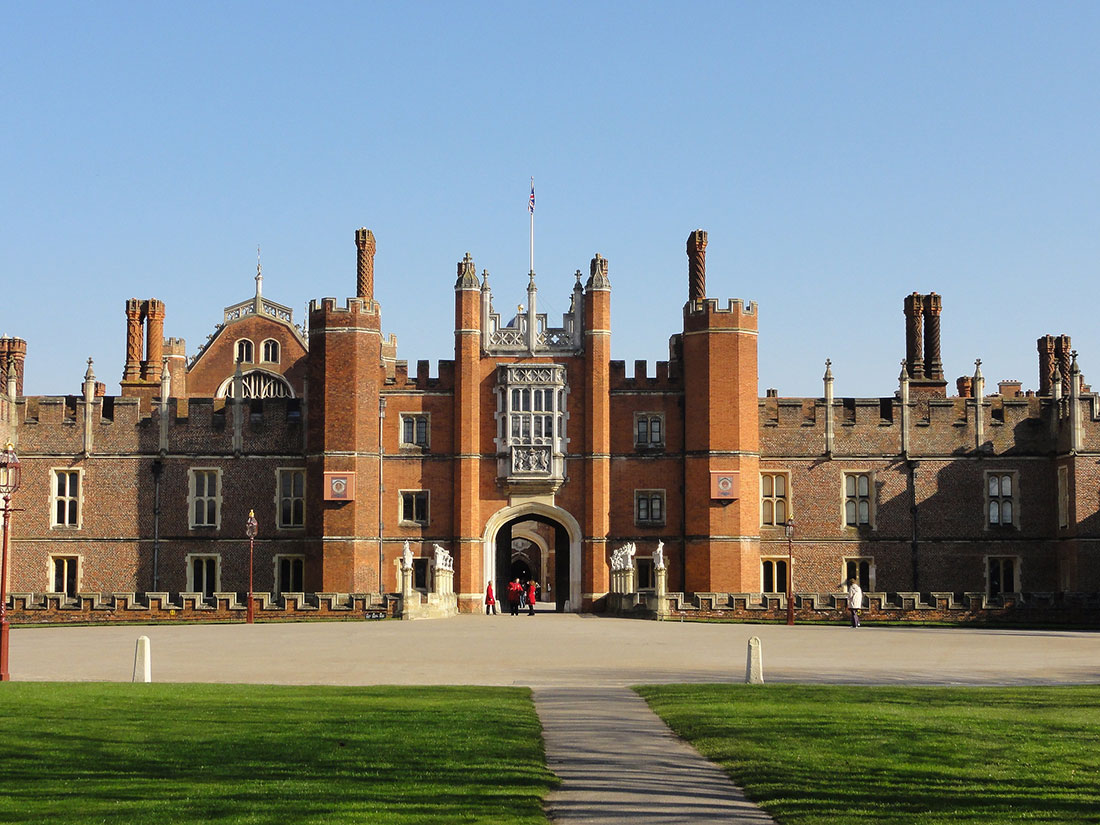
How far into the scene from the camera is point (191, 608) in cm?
3912

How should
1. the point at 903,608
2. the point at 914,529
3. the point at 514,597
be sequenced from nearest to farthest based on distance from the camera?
the point at 903,608
the point at 514,597
the point at 914,529

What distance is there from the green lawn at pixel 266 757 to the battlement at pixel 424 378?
93.3 ft

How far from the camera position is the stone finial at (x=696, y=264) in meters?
45.9

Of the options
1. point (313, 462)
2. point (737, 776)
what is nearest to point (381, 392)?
point (313, 462)

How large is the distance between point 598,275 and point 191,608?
16.0m

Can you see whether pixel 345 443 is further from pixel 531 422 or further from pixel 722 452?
pixel 722 452

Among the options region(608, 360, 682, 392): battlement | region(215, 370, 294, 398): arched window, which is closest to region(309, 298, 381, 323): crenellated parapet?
region(608, 360, 682, 392): battlement

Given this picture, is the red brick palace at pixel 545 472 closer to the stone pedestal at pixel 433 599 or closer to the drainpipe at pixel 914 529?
the drainpipe at pixel 914 529

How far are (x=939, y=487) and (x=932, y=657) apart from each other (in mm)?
21734

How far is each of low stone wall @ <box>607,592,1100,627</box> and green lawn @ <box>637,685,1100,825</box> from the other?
21.2m

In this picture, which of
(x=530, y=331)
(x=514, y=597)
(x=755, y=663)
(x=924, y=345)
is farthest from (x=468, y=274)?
(x=755, y=663)

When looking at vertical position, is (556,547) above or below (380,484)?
below

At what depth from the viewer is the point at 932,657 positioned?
2480 cm

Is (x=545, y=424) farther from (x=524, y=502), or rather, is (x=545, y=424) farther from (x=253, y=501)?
(x=253, y=501)
